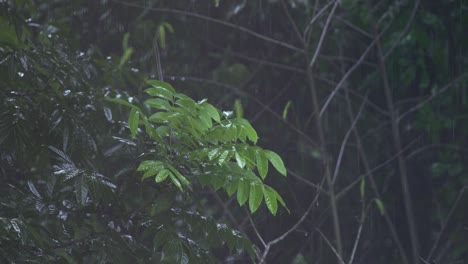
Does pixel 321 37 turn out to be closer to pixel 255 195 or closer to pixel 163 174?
pixel 255 195

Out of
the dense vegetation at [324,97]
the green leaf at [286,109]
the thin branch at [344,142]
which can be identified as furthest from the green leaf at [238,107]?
the thin branch at [344,142]

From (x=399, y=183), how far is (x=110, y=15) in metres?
1.26

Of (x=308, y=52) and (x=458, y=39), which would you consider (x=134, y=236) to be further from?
(x=458, y=39)

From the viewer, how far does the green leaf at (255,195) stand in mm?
1702

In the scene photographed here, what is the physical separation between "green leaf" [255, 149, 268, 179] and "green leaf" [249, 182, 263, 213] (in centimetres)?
4

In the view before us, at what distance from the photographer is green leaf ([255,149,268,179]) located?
1.69m

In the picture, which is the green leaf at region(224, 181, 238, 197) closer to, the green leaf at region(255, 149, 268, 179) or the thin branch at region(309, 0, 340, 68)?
the green leaf at region(255, 149, 268, 179)

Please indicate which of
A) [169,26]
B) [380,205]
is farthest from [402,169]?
[169,26]

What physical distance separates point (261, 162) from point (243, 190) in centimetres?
8

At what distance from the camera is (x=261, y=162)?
66.8 inches

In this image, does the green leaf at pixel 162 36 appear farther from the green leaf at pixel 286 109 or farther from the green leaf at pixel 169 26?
the green leaf at pixel 286 109

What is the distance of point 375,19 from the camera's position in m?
2.86

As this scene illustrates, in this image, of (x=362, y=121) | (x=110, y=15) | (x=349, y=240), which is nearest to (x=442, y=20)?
(x=362, y=121)

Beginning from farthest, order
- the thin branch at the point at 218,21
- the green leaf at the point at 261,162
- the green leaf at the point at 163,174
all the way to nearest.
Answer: the thin branch at the point at 218,21
the green leaf at the point at 261,162
the green leaf at the point at 163,174
